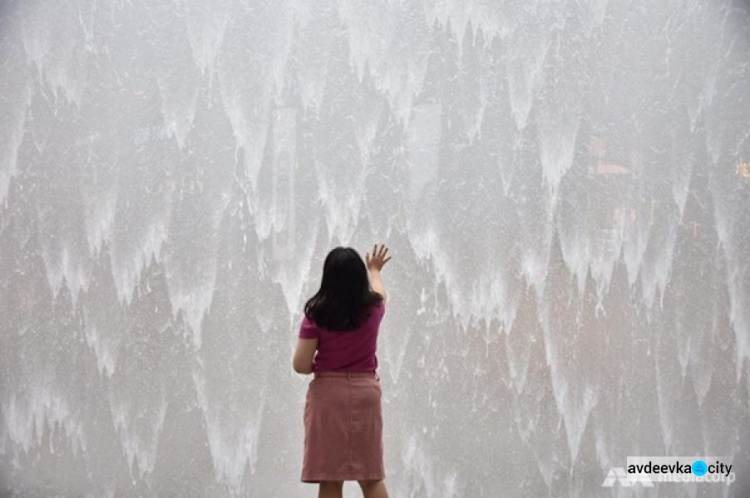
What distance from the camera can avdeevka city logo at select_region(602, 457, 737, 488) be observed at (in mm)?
6375

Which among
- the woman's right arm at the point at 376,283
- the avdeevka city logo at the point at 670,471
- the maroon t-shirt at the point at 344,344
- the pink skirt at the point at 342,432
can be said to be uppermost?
the woman's right arm at the point at 376,283

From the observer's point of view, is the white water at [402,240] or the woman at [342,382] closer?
the woman at [342,382]

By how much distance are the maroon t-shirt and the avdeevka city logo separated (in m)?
2.24

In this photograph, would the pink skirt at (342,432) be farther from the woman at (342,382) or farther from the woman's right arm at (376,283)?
the woman's right arm at (376,283)

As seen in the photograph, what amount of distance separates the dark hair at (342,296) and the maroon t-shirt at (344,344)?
4cm

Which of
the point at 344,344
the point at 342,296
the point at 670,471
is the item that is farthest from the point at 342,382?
the point at 670,471

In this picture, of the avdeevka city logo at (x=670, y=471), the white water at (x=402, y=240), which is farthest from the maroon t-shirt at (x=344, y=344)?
the avdeevka city logo at (x=670, y=471)

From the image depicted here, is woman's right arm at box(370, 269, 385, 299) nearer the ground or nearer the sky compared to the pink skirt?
nearer the sky

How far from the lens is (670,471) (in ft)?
21.1

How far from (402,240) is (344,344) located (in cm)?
162

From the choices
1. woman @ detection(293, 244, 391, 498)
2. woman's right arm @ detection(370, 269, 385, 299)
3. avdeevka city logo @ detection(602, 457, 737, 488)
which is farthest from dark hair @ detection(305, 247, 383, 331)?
avdeevka city logo @ detection(602, 457, 737, 488)

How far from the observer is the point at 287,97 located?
6531mm

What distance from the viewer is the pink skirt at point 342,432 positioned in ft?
15.8

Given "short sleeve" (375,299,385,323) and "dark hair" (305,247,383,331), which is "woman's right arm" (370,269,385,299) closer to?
"short sleeve" (375,299,385,323)
